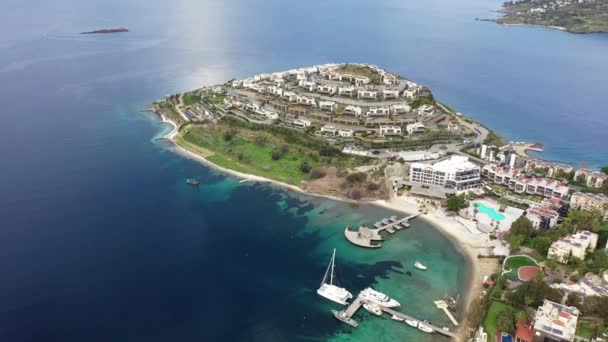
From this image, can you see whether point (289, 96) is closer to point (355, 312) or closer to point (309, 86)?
point (309, 86)

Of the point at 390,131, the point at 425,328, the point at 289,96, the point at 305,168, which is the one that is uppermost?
the point at 289,96

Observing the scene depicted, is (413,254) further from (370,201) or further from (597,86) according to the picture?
(597,86)

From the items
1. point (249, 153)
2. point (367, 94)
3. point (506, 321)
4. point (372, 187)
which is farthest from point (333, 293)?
point (367, 94)

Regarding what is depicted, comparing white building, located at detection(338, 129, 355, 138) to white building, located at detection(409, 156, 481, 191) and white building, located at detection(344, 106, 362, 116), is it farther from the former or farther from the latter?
white building, located at detection(409, 156, 481, 191)

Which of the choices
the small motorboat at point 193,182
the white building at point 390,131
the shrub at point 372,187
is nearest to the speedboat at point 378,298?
the shrub at point 372,187

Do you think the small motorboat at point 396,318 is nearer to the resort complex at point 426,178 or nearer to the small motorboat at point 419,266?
the resort complex at point 426,178
